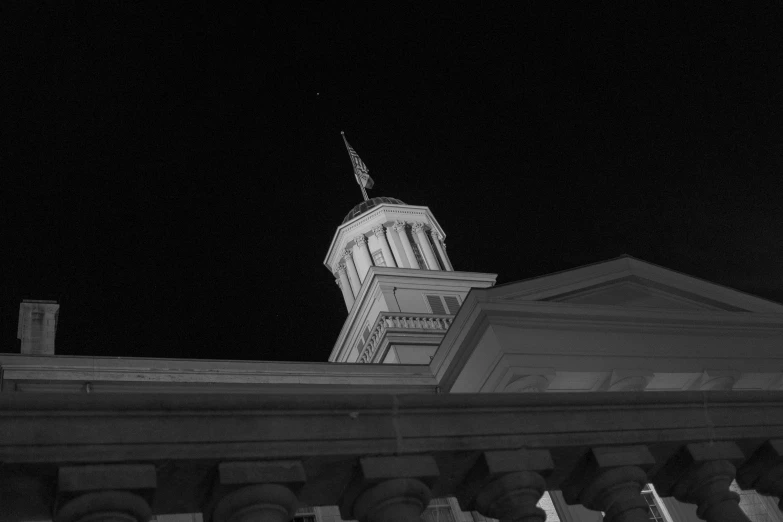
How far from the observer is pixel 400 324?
29.2 metres

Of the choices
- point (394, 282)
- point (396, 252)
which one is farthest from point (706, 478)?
point (396, 252)

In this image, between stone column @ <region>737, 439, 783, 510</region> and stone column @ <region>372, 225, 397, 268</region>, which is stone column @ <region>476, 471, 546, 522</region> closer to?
stone column @ <region>737, 439, 783, 510</region>

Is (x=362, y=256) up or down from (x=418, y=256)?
up

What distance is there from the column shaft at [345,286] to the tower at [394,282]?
50 mm

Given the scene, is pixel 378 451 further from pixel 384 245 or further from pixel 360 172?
pixel 360 172

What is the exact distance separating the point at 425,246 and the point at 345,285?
4445mm

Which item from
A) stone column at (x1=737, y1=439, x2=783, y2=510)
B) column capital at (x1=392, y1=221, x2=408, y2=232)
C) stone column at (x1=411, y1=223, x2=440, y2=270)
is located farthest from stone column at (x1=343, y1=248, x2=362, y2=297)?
stone column at (x1=737, y1=439, x2=783, y2=510)

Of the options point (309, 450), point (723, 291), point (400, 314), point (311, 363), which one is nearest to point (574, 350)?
point (723, 291)

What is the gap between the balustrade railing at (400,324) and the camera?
29130 millimetres

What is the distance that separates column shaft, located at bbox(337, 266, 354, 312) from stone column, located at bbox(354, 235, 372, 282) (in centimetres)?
96

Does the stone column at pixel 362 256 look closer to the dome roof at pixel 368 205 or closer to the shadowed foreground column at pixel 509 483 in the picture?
the dome roof at pixel 368 205

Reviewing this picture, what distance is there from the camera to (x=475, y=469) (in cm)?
466

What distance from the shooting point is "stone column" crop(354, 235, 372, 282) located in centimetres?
3741

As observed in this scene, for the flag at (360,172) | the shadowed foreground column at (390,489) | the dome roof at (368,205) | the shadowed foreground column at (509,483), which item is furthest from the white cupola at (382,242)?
the shadowed foreground column at (390,489)
